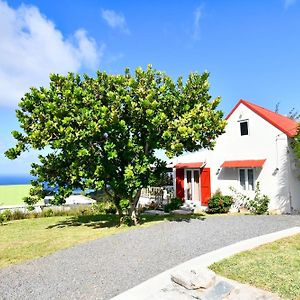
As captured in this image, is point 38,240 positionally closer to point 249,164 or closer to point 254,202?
point 254,202

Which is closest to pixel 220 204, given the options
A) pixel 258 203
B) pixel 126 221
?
pixel 258 203

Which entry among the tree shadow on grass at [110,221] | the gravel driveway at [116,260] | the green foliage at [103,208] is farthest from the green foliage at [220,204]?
the green foliage at [103,208]

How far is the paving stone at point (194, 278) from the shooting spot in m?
6.90

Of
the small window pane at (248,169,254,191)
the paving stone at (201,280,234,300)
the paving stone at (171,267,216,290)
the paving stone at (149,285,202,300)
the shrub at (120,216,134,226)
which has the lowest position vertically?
the paving stone at (149,285,202,300)

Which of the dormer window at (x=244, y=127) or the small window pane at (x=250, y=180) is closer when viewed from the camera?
the small window pane at (x=250, y=180)

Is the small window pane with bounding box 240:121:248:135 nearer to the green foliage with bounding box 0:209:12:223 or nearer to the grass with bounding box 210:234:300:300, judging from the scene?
the grass with bounding box 210:234:300:300

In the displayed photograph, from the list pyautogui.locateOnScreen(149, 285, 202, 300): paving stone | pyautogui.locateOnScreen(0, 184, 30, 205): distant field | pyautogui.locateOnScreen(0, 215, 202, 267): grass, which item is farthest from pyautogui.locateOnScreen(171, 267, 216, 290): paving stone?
pyautogui.locateOnScreen(0, 184, 30, 205): distant field

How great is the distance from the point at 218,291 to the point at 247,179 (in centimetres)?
1577

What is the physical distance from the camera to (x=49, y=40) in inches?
587

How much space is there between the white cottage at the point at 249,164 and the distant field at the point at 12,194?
16.0 meters

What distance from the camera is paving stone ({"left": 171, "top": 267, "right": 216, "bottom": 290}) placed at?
6.90 meters

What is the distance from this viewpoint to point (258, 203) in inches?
786

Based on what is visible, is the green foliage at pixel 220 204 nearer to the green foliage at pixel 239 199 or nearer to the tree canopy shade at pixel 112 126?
the green foliage at pixel 239 199

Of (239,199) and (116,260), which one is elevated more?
(239,199)
